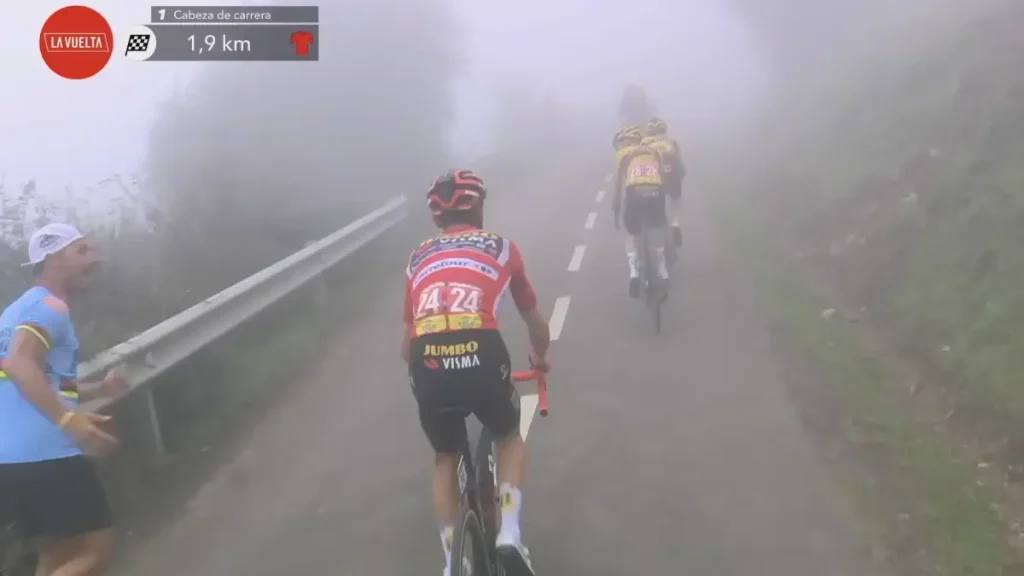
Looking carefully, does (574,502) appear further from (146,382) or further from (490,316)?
(146,382)

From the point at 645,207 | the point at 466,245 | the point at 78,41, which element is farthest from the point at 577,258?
the point at 466,245

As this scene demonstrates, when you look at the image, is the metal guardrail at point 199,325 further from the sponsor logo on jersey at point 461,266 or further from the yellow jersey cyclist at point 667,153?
the yellow jersey cyclist at point 667,153

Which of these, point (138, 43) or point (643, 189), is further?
point (138, 43)

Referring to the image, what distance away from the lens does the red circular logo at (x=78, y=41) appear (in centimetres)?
1188

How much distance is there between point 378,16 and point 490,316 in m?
20.9

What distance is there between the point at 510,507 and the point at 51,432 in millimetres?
1889

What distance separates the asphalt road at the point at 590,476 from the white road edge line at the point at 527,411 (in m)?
0.05

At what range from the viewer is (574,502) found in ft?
17.9

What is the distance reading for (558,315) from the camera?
976 cm

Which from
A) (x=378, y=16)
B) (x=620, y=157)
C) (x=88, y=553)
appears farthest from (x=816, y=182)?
(x=378, y=16)

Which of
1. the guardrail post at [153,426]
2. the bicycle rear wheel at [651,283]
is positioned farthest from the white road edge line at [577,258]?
the guardrail post at [153,426]
